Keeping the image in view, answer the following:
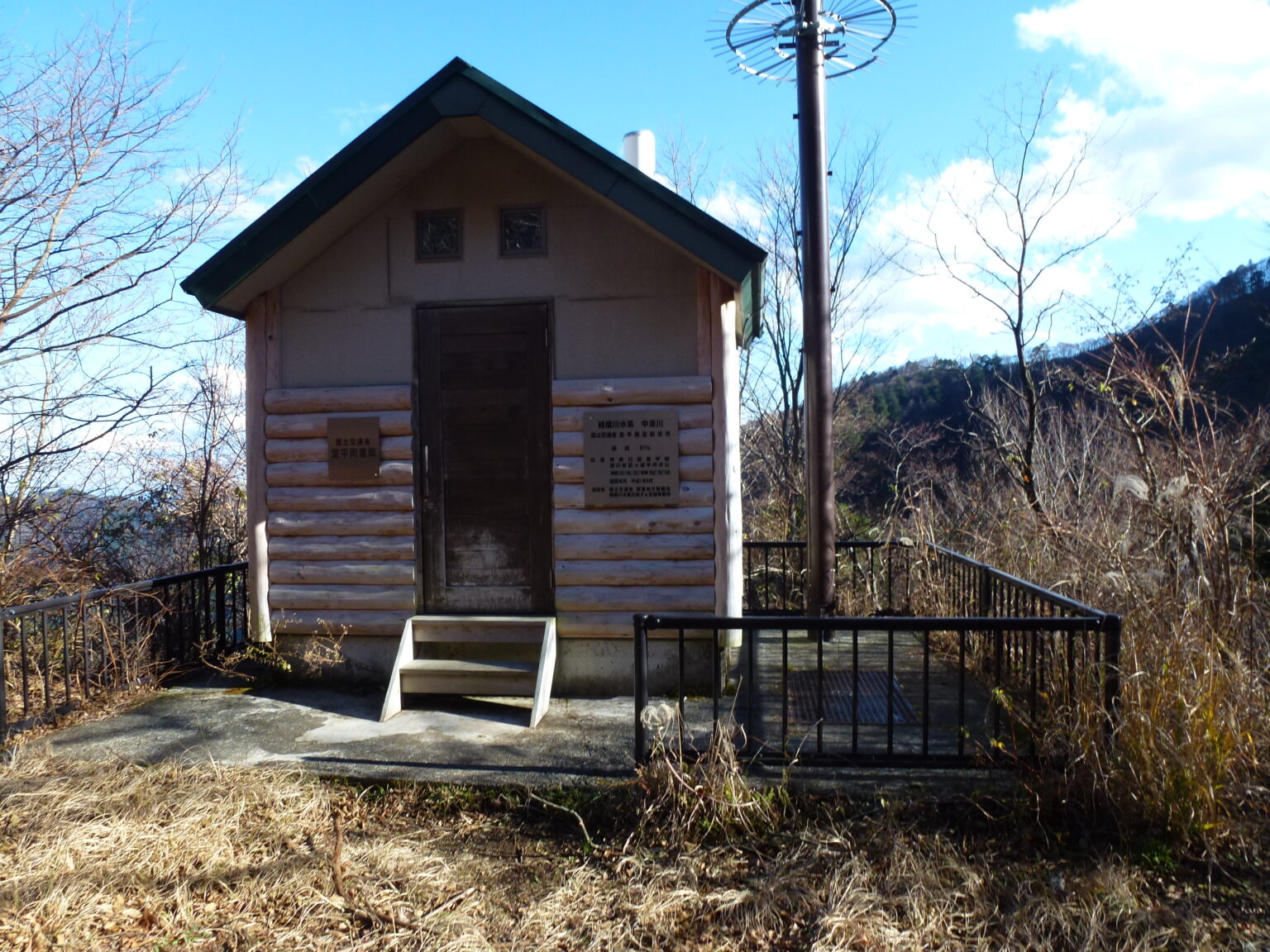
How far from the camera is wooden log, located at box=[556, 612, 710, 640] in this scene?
21.0ft

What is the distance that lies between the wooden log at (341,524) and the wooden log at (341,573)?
0.24 meters

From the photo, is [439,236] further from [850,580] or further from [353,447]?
[850,580]

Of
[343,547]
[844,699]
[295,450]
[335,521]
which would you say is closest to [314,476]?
[295,450]

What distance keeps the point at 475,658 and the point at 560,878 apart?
2.81 m

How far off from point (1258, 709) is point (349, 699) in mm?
5723

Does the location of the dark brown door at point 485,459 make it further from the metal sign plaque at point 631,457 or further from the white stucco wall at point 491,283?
the metal sign plaque at point 631,457

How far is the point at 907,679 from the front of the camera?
6652 mm

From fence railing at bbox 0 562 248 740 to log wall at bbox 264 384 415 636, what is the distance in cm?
102

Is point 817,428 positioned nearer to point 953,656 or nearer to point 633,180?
point 953,656

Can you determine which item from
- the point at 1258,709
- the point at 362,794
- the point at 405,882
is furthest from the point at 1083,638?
the point at 362,794

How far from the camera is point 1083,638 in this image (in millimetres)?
4141

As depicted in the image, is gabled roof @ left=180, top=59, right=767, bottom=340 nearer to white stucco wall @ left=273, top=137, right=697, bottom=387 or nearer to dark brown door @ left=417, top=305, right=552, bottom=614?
white stucco wall @ left=273, top=137, right=697, bottom=387

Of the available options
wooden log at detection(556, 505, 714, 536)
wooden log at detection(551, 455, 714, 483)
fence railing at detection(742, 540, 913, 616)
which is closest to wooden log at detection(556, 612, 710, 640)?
wooden log at detection(556, 505, 714, 536)

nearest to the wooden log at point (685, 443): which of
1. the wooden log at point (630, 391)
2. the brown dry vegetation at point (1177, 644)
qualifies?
the wooden log at point (630, 391)
